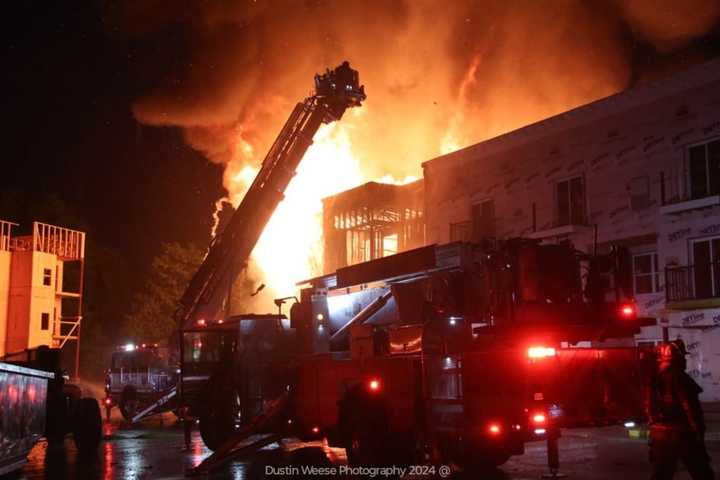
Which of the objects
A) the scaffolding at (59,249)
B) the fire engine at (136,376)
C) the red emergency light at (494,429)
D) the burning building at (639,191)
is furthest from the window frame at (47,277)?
the red emergency light at (494,429)

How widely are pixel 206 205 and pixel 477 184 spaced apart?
25.5 m

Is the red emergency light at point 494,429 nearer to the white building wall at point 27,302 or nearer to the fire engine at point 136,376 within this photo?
the fire engine at point 136,376

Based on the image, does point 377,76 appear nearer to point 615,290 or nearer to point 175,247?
point 175,247

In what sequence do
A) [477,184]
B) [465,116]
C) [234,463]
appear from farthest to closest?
[465,116] < [477,184] < [234,463]

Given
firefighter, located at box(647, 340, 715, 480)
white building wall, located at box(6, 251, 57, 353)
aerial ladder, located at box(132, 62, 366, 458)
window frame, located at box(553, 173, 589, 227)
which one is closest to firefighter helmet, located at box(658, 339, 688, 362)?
firefighter, located at box(647, 340, 715, 480)

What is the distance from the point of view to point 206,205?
51719mm

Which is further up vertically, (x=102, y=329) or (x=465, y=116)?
(x=465, y=116)

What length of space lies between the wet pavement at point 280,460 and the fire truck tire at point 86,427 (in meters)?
0.25

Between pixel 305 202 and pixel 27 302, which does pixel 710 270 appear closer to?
pixel 305 202

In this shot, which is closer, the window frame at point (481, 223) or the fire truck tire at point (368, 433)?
the fire truck tire at point (368, 433)

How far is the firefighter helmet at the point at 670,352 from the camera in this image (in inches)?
316

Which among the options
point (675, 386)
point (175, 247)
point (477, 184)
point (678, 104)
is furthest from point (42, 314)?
point (675, 386)

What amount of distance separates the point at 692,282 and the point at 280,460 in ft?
52.2

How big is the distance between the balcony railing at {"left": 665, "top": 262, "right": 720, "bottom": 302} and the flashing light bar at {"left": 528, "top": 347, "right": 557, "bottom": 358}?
1579cm
